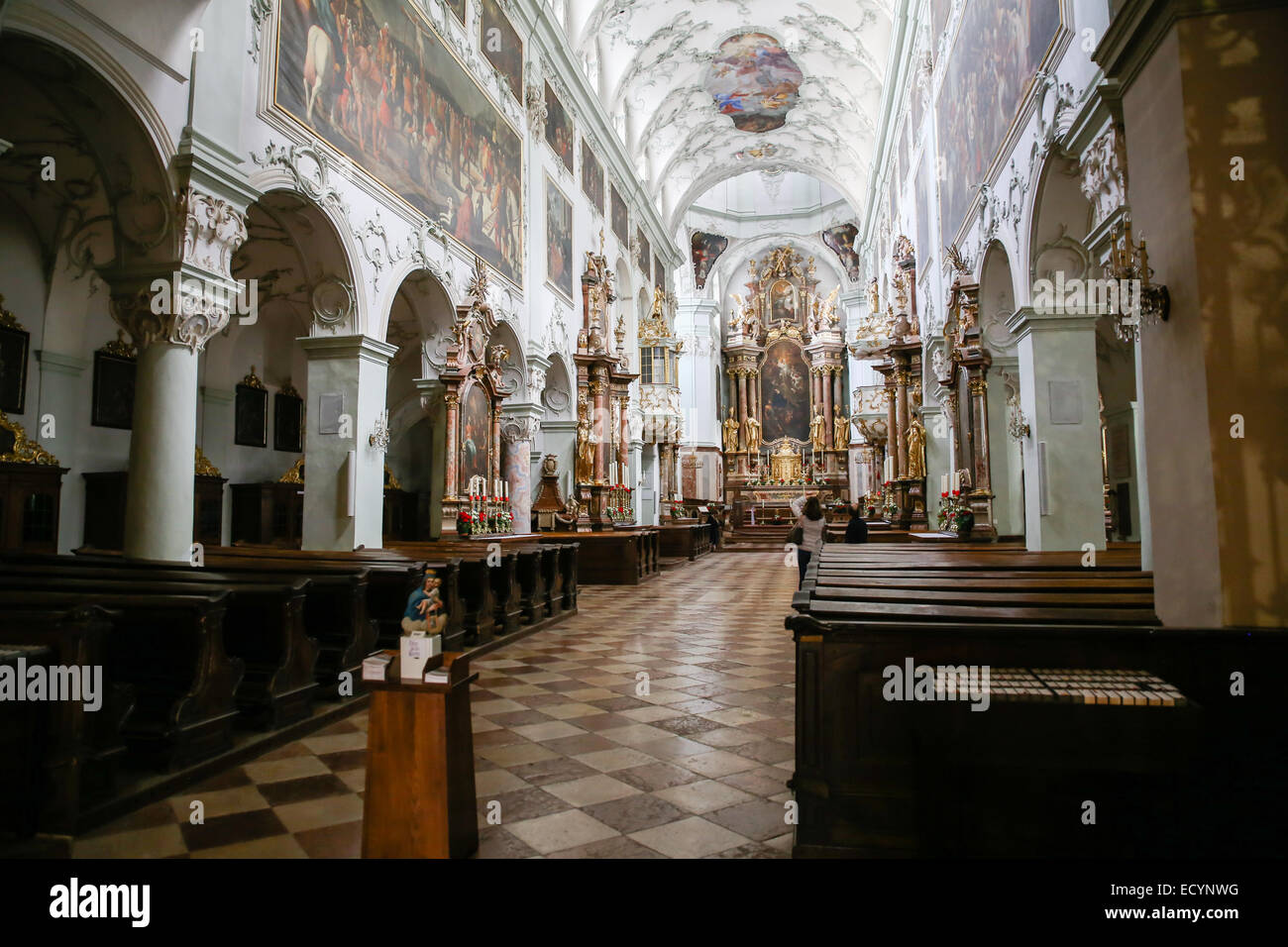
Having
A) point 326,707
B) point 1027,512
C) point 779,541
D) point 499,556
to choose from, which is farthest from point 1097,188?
point 779,541

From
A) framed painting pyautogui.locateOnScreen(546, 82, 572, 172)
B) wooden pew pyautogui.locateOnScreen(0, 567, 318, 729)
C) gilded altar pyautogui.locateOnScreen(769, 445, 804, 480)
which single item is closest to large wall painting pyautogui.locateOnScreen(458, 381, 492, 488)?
framed painting pyautogui.locateOnScreen(546, 82, 572, 172)

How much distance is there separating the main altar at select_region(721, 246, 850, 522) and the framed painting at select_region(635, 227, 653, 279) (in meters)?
7.86

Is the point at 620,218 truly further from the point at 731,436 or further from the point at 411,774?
the point at 411,774

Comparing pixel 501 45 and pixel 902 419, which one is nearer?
pixel 501 45

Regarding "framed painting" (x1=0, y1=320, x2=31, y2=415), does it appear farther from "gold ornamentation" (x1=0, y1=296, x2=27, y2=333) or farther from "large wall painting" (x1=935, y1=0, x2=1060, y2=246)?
"large wall painting" (x1=935, y1=0, x2=1060, y2=246)

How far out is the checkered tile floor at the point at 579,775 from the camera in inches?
110

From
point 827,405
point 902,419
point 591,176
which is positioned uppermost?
point 591,176

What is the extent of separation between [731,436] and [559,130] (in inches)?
659

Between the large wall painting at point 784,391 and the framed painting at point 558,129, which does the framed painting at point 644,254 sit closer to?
the framed painting at point 558,129

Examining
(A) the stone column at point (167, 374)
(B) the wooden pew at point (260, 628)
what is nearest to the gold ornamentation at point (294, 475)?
(A) the stone column at point (167, 374)

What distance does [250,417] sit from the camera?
11547 mm

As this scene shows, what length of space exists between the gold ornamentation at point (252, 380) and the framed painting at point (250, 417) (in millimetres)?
31

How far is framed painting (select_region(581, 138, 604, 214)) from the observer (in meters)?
17.5

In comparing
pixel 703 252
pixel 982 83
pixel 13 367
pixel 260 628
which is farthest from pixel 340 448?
pixel 703 252
